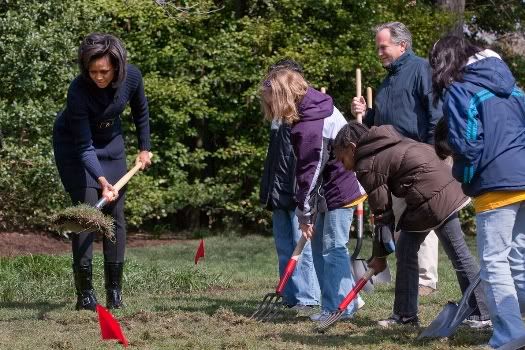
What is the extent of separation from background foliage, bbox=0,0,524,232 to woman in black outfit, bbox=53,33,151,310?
5841 mm

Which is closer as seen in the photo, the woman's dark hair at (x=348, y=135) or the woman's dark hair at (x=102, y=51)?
the woman's dark hair at (x=348, y=135)

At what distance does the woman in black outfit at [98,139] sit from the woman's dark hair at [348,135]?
178cm

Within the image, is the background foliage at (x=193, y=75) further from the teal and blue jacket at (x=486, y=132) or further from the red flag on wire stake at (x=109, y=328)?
the teal and blue jacket at (x=486, y=132)

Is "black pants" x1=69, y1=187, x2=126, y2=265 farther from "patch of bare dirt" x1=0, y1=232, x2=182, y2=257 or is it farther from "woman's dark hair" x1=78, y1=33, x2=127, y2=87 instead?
"patch of bare dirt" x1=0, y1=232, x2=182, y2=257

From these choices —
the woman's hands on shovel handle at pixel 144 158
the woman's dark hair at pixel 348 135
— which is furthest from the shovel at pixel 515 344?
the woman's hands on shovel handle at pixel 144 158

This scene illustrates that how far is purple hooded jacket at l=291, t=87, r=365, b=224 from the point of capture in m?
7.05

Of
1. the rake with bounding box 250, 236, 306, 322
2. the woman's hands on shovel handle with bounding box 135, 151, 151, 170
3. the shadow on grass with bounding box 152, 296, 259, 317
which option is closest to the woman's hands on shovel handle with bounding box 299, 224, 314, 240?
the rake with bounding box 250, 236, 306, 322

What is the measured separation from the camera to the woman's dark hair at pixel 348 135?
645 centimetres

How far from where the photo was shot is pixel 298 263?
7.98 meters

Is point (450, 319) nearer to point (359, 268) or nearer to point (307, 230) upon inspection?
point (307, 230)

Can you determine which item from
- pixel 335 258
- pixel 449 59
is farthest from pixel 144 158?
pixel 449 59

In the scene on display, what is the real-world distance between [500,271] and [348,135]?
1.34 metres

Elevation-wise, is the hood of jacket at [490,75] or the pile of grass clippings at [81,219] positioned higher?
the hood of jacket at [490,75]

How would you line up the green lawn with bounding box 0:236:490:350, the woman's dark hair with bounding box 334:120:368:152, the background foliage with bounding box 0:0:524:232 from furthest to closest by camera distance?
1. the background foliage with bounding box 0:0:524:232
2. the woman's dark hair with bounding box 334:120:368:152
3. the green lawn with bounding box 0:236:490:350
